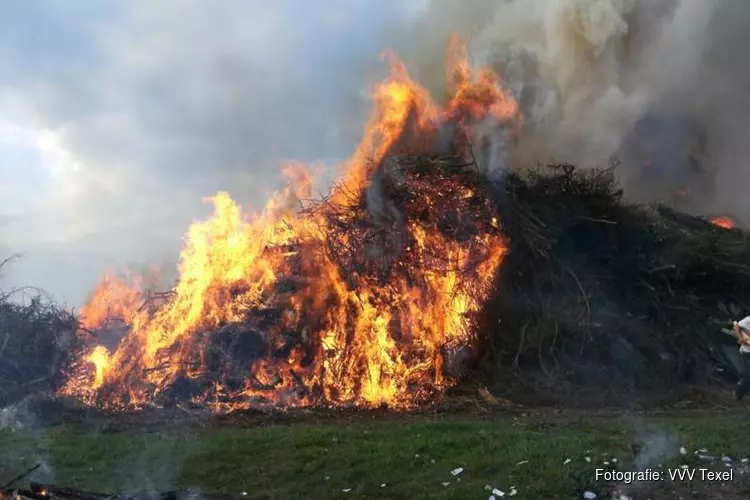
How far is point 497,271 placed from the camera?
1316 cm

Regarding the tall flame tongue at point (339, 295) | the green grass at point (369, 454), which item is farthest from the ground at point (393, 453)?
the tall flame tongue at point (339, 295)

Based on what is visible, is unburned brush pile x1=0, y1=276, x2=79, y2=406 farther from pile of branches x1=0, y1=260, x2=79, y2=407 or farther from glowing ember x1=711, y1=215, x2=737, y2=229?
glowing ember x1=711, y1=215, x2=737, y2=229

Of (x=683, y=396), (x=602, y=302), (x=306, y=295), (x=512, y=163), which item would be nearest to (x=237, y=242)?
(x=306, y=295)

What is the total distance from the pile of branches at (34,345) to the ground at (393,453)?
3002 mm

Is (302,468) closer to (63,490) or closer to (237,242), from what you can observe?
(63,490)

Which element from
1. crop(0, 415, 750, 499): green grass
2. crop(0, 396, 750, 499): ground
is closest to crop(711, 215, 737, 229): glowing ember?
crop(0, 396, 750, 499): ground

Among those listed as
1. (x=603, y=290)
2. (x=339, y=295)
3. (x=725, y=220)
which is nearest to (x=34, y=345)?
(x=339, y=295)

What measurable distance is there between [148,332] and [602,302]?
31.6ft

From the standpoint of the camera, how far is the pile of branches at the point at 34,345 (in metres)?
13.3

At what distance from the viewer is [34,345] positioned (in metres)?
13.9

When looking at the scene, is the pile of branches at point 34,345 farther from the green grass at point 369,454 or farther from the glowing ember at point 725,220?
the glowing ember at point 725,220

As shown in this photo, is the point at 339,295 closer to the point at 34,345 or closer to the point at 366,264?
the point at 366,264

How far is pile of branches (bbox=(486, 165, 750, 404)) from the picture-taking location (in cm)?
1253

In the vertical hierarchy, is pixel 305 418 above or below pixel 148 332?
below
